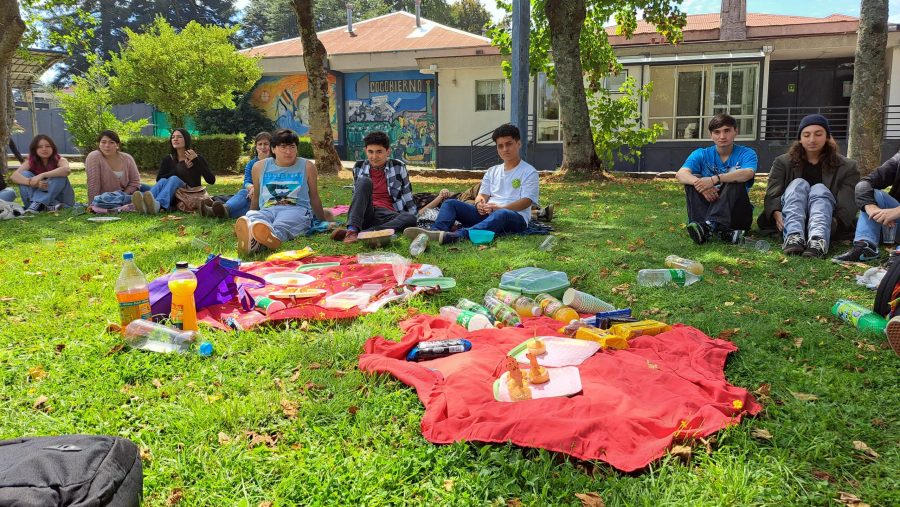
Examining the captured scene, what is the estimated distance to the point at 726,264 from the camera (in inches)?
193

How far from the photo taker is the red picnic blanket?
11.8ft

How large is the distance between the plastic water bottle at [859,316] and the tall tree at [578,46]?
9.94 meters

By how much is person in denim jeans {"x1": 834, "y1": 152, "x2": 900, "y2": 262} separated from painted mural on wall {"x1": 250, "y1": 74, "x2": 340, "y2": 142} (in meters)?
22.9

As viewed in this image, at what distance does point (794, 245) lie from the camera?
5.16 m

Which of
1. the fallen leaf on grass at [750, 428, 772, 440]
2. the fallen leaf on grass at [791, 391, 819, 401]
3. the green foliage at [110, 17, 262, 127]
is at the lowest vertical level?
the fallen leaf on grass at [750, 428, 772, 440]

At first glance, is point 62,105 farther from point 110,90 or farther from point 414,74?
point 414,74

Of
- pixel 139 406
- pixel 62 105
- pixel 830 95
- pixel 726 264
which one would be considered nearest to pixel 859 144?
pixel 726 264

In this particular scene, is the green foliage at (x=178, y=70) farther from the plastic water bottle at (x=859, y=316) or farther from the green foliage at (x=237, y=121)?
the plastic water bottle at (x=859, y=316)

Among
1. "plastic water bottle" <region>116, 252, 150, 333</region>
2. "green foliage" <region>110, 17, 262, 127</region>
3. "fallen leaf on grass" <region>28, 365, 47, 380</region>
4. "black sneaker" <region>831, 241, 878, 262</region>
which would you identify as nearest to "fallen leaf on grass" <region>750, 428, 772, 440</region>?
"plastic water bottle" <region>116, 252, 150, 333</region>

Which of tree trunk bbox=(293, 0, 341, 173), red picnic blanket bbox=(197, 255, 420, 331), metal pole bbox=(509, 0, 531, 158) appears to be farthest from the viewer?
tree trunk bbox=(293, 0, 341, 173)

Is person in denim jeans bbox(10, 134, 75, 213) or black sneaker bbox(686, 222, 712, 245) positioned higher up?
person in denim jeans bbox(10, 134, 75, 213)

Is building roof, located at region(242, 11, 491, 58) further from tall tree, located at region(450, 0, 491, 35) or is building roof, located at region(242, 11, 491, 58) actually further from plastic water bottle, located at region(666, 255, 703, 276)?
plastic water bottle, located at region(666, 255, 703, 276)

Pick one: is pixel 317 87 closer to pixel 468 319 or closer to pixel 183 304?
pixel 183 304

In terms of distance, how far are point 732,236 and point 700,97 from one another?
14.5 m
